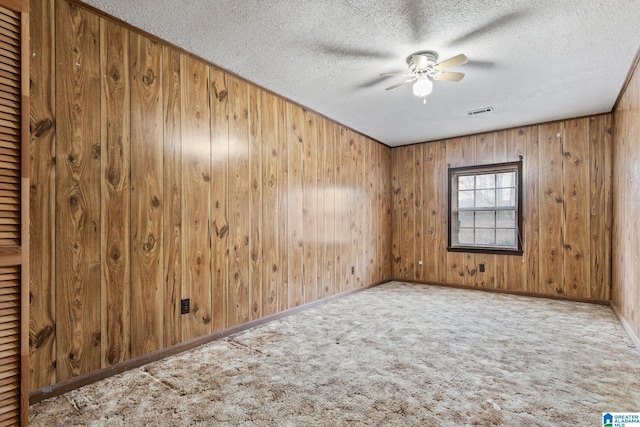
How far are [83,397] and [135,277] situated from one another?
0.78 metres

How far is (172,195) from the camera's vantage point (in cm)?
267

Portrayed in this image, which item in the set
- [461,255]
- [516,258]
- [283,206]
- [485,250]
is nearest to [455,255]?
[461,255]

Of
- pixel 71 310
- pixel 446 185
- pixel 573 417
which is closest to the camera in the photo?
pixel 573 417

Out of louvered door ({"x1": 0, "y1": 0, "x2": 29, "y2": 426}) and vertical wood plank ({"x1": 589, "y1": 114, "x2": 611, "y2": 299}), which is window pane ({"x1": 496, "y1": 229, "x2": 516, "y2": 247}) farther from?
louvered door ({"x1": 0, "y1": 0, "x2": 29, "y2": 426})

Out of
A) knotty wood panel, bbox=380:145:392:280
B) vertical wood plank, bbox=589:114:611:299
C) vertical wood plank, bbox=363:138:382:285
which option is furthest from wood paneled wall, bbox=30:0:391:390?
vertical wood plank, bbox=589:114:611:299

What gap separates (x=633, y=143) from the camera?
304cm

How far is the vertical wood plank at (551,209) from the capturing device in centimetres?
459

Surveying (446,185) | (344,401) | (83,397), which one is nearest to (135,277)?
(83,397)

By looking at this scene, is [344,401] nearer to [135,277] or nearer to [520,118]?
[135,277]

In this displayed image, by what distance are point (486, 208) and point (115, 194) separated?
506 cm

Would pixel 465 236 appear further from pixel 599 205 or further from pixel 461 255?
pixel 599 205

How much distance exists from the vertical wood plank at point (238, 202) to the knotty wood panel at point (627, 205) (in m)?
3.51

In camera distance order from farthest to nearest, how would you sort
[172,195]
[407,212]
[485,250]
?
[407,212] → [485,250] → [172,195]

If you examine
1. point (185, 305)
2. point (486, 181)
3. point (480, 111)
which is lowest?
point (185, 305)
